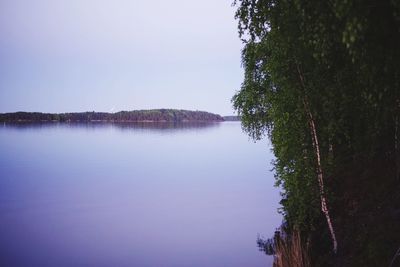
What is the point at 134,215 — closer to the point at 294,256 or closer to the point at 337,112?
the point at 294,256

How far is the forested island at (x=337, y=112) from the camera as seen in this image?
712 centimetres

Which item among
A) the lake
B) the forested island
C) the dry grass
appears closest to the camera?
the forested island

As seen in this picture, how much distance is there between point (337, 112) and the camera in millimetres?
12438

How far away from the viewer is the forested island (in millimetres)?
7121

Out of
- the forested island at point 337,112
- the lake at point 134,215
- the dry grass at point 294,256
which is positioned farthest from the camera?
the lake at point 134,215

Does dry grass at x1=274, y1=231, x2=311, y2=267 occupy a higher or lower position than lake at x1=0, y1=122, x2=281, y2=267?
higher

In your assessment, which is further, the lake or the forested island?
the lake

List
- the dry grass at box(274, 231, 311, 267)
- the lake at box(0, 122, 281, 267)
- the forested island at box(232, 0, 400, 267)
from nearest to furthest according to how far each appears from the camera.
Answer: the forested island at box(232, 0, 400, 267)
the dry grass at box(274, 231, 311, 267)
the lake at box(0, 122, 281, 267)

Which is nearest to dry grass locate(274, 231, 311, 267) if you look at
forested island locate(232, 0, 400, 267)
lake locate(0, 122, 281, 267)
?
forested island locate(232, 0, 400, 267)

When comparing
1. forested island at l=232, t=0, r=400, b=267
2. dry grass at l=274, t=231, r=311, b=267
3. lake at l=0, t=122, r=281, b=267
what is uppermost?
forested island at l=232, t=0, r=400, b=267

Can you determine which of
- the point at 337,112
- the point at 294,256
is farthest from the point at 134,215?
the point at 337,112

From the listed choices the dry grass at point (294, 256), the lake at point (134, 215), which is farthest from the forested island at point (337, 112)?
the lake at point (134, 215)

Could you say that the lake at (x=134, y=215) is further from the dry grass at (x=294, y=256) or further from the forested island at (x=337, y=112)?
the forested island at (x=337, y=112)

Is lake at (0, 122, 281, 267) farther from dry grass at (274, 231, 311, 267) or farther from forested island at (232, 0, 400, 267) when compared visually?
forested island at (232, 0, 400, 267)
